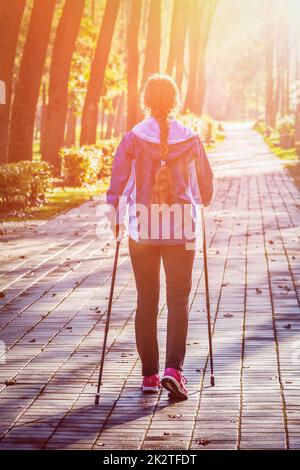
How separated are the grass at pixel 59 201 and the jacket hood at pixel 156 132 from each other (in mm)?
11798

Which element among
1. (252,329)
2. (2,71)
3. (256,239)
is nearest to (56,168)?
(2,71)

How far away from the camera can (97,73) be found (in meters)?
31.5

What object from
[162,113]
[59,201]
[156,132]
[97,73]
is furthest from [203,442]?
[97,73]

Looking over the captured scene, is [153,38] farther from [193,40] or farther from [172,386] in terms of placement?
[172,386]

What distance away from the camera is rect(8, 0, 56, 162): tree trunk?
22.4 metres

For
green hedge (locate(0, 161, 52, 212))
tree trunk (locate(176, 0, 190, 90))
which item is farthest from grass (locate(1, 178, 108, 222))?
tree trunk (locate(176, 0, 190, 90))

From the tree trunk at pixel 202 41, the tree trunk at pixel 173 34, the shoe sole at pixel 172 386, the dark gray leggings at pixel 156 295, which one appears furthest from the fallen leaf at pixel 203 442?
the tree trunk at pixel 202 41

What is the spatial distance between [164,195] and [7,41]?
13.4 meters

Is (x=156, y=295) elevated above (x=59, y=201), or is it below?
above

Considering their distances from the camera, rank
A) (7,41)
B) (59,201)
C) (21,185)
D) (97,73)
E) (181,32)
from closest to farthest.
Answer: (7,41) < (21,185) < (59,201) < (97,73) < (181,32)

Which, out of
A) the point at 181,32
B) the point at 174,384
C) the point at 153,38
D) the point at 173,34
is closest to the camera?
the point at 174,384

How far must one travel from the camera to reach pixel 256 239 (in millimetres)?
15094

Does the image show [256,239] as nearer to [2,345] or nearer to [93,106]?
[2,345]

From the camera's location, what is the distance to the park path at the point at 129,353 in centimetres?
570
